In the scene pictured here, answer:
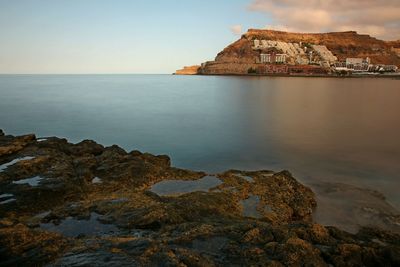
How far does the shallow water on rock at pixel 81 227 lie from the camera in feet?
21.2

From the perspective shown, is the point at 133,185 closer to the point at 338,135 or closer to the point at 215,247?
the point at 215,247

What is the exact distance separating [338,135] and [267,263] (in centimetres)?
2046

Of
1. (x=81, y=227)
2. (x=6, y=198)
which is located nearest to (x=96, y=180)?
(x=6, y=198)

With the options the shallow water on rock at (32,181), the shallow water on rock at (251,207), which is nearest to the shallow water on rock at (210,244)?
the shallow water on rock at (251,207)

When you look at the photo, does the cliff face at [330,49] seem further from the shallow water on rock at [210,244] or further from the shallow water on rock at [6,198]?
the shallow water on rock at [210,244]

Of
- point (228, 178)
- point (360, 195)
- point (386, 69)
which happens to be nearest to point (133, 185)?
point (228, 178)

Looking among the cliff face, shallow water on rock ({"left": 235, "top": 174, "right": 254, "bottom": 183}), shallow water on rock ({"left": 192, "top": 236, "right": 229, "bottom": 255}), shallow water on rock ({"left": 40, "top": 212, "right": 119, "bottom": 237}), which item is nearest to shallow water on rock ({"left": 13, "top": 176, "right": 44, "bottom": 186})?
shallow water on rock ({"left": 40, "top": 212, "right": 119, "bottom": 237})

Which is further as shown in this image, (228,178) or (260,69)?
(260,69)

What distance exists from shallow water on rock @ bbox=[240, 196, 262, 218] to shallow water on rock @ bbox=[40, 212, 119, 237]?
147 inches

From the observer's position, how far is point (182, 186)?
10555mm

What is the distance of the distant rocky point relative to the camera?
155375mm

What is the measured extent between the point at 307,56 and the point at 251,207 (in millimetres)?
180412

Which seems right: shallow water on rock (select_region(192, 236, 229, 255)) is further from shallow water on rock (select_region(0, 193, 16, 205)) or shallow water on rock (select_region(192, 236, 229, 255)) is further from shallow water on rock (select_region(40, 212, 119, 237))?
shallow water on rock (select_region(0, 193, 16, 205))

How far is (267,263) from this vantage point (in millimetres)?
5043
